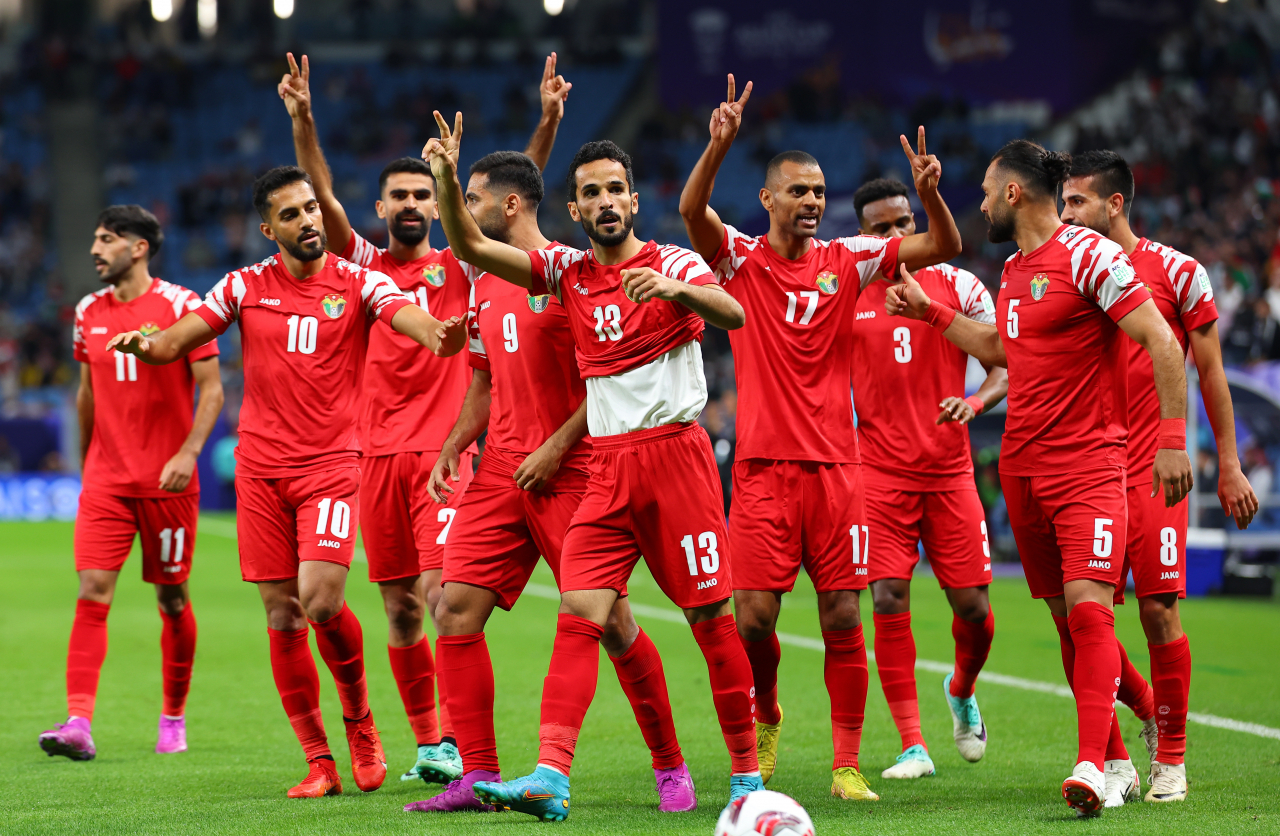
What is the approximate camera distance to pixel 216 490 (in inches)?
1026

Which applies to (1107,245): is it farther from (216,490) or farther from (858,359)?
(216,490)

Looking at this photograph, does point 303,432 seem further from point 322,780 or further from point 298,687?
point 322,780

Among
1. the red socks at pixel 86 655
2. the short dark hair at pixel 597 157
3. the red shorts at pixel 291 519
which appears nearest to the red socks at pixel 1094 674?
the short dark hair at pixel 597 157

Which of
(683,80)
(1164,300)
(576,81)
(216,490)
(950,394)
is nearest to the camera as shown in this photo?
(1164,300)

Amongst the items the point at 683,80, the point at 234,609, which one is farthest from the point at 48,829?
the point at 683,80

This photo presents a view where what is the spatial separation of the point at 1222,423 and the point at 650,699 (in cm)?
261

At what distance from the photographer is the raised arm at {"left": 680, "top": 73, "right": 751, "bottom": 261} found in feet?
17.6

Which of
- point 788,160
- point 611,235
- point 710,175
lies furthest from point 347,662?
point 788,160

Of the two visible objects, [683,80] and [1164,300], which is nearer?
[1164,300]

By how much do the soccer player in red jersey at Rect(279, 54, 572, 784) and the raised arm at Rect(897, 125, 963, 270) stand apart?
5.90 ft

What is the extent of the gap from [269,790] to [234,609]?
7.69 meters

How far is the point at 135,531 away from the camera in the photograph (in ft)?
24.8

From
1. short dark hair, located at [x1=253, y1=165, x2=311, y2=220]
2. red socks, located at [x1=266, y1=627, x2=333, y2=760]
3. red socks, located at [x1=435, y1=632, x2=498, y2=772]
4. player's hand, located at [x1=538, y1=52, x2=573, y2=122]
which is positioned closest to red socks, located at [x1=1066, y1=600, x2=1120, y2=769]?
red socks, located at [x1=435, y1=632, x2=498, y2=772]

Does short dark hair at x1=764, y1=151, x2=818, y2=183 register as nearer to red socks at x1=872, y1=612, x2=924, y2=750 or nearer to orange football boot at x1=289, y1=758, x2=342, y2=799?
red socks at x1=872, y1=612, x2=924, y2=750
